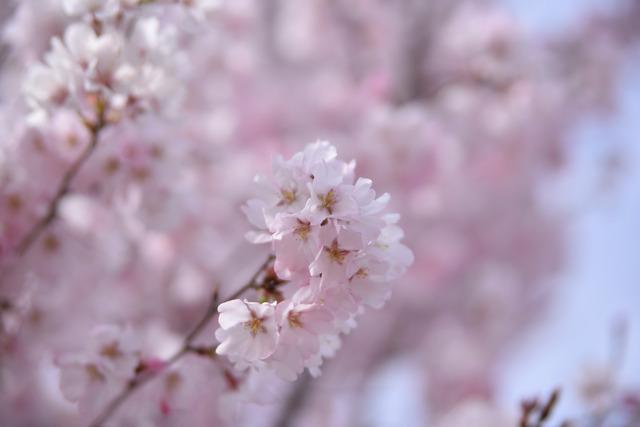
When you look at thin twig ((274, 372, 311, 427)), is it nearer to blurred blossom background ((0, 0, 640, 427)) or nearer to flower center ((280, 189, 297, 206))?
blurred blossom background ((0, 0, 640, 427))

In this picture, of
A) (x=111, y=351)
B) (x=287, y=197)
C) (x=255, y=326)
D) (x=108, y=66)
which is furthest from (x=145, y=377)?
(x=108, y=66)

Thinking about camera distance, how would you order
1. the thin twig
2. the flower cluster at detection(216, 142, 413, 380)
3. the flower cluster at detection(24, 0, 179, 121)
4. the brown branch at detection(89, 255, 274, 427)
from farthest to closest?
the thin twig, the flower cluster at detection(24, 0, 179, 121), the brown branch at detection(89, 255, 274, 427), the flower cluster at detection(216, 142, 413, 380)

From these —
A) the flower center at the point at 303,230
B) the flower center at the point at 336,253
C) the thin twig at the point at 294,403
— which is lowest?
the flower center at the point at 336,253

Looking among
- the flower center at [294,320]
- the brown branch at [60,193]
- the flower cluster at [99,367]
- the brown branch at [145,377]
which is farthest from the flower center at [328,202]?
the brown branch at [60,193]

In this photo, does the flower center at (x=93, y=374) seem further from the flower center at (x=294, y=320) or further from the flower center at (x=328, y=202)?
the flower center at (x=328, y=202)

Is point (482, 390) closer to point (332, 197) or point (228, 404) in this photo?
point (228, 404)

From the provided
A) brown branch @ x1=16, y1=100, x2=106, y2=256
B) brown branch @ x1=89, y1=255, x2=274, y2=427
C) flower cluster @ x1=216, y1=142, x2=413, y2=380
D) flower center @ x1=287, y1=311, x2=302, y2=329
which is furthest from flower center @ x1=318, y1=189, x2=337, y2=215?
brown branch @ x1=16, y1=100, x2=106, y2=256
